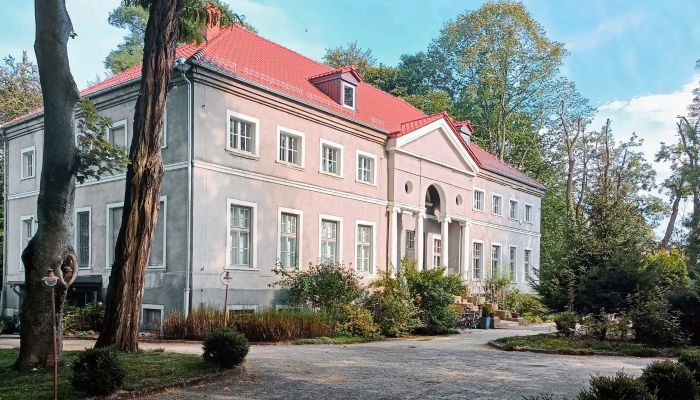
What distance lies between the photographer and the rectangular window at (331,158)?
2311cm

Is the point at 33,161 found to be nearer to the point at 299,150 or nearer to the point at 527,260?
the point at 299,150

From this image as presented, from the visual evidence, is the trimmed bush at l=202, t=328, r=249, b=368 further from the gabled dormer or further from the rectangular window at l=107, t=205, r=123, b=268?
the gabled dormer

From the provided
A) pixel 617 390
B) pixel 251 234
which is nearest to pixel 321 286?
pixel 251 234

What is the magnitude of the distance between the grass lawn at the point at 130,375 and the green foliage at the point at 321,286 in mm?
8472

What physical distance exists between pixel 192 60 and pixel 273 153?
3.97 m

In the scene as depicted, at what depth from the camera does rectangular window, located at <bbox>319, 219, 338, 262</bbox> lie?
2277 cm

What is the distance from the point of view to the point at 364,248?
81.5ft

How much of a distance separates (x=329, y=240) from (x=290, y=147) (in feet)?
11.9

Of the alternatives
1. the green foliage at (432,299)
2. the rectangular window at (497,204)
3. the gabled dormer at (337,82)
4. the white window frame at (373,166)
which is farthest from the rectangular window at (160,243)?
the rectangular window at (497,204)

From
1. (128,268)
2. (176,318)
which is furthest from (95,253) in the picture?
(128,268)

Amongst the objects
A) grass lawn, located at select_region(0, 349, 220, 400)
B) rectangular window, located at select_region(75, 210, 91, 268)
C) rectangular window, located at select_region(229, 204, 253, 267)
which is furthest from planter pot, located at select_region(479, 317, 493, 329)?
grass lawn, located at select_region(0, 349, 220, 400)

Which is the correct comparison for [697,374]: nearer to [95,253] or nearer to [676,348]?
[676,348]

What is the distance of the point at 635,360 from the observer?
13750 millimetres

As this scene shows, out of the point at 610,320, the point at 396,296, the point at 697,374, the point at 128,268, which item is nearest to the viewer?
the point at 697,374
